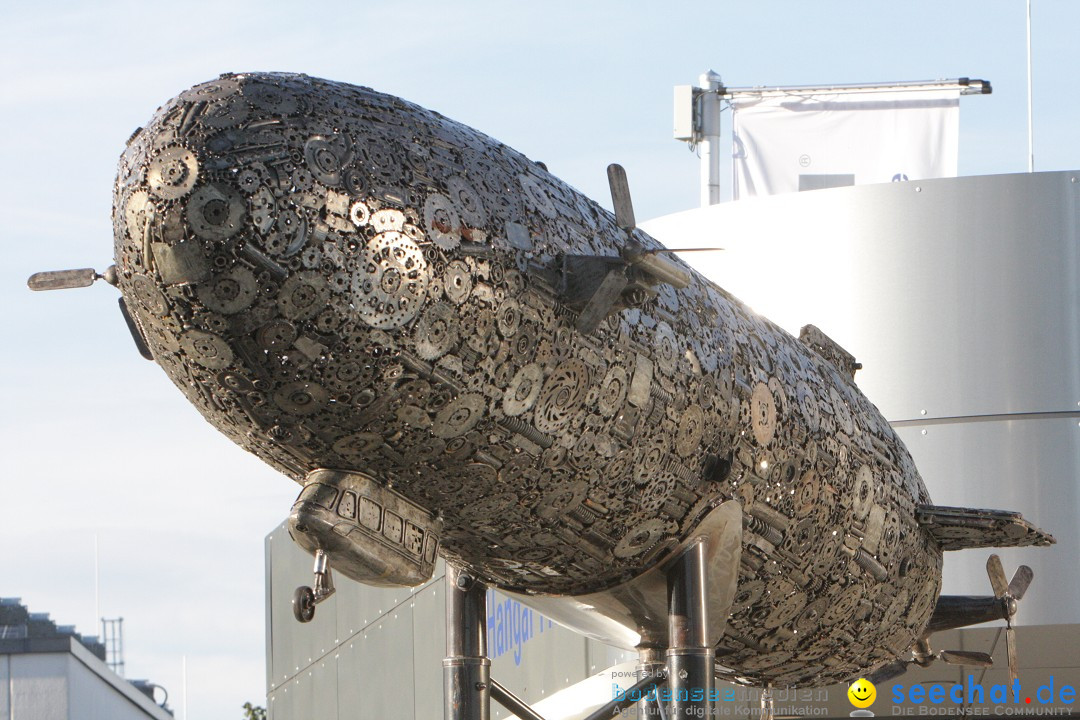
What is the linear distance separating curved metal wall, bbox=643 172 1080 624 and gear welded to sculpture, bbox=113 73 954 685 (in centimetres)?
525

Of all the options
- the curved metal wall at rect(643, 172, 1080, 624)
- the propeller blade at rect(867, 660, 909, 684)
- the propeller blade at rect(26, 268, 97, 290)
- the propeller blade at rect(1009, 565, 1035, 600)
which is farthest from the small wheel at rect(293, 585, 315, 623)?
the curved metal wall at rect(643, 172, 1080, 624)

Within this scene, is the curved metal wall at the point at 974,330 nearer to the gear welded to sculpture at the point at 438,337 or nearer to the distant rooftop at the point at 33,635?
the gear welded to sculpture at the point at 438,337

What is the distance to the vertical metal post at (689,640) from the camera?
6.51m

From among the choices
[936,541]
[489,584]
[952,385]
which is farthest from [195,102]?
[952,385]

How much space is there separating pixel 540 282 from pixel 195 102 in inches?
54.5

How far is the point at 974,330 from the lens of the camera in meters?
12.1

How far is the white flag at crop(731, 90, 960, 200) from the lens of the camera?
45.8 ft

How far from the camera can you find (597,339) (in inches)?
240

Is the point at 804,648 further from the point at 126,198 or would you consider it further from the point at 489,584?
the point at 126,198

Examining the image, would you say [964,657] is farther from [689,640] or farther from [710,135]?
[710,135]

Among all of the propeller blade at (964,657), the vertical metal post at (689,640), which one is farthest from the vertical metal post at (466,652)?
the propeller blade at (964,657)

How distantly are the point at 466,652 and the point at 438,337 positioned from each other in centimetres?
215

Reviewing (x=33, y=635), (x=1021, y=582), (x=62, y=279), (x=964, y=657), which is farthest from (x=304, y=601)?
(x=33, y=635)

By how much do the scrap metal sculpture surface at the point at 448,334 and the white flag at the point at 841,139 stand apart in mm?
7331
